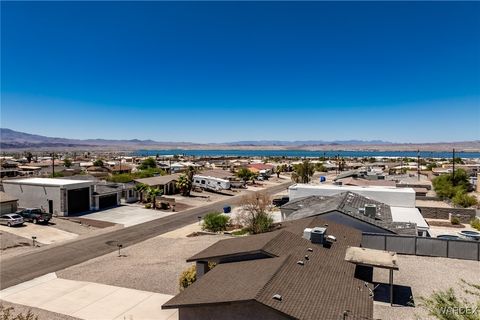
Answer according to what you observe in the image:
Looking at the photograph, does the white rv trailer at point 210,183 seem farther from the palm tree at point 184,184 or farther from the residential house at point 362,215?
the residential house at point 362,215

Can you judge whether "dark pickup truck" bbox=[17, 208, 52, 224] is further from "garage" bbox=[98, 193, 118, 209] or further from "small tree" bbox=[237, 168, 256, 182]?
"small tree" bbox=[237, 168, 256, 182]

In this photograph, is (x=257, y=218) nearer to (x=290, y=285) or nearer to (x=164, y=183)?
(x=290, y=285)

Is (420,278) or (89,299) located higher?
(420,278)

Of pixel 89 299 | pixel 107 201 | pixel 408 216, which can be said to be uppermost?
pixel 408 216

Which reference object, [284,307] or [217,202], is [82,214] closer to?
[217,202]

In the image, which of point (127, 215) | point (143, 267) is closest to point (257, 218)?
point (143, 267)

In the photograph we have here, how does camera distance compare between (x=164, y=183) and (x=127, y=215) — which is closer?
(x=127, y=215)

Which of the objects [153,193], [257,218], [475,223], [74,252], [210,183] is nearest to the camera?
[74,252]
